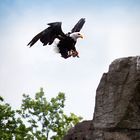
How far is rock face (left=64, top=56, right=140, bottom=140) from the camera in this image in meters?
9.11

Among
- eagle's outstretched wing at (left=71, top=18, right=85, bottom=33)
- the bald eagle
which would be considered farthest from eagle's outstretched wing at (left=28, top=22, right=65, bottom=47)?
eagle's outstretched wing at (left=71, top=18, right=85, bottom=33)

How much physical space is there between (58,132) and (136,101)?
15753 mm

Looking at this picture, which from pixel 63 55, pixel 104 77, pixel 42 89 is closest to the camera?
pixel 104 77

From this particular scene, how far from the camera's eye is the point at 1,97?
2556cm

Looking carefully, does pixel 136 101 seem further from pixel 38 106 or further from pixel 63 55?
pixel 38 106

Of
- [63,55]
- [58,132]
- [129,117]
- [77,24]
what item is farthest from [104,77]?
[58,132]

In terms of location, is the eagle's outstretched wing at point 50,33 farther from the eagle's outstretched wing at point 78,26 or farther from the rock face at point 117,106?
the rock face at point 117,106

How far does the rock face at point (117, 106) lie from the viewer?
29.9 feet

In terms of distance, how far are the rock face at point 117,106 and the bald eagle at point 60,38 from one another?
2269 mm

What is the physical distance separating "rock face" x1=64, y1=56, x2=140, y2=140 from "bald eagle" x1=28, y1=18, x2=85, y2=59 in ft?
7.44

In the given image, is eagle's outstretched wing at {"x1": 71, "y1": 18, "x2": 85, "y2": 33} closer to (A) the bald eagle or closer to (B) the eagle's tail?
(A) the bald eagle

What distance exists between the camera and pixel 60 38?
12.6 m

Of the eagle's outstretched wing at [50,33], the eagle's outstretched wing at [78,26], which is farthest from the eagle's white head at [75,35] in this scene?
the eagle's outstretched wing at [78,26]

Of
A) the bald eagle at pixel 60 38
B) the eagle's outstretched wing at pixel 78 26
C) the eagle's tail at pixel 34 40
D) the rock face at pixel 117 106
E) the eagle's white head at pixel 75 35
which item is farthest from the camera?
the eagle's outstretched wing at pixel 78 26
